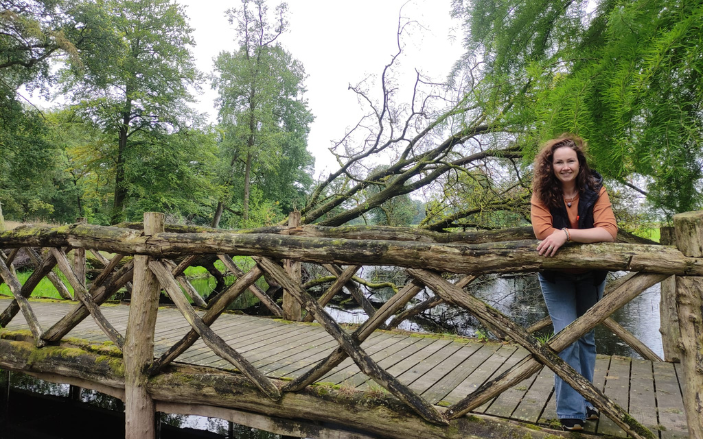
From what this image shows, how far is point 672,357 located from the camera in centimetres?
396

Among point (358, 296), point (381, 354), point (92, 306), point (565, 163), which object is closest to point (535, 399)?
point (381, 354)

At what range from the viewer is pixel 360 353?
2732 mm

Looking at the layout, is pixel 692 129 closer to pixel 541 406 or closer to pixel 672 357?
pixel 541 406

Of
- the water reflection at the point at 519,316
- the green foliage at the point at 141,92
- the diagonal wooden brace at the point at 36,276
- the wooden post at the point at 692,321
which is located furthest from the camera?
the green foliage at the point at 141,92

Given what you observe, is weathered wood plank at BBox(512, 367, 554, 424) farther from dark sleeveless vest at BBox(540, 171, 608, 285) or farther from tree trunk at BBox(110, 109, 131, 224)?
tree trunk at BBox(110, 109, 131, 224)

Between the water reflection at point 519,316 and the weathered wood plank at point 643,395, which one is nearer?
the weathered wood plank at point 643,395

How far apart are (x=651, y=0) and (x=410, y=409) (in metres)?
2.49

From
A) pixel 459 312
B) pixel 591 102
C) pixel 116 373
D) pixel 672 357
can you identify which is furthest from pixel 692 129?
pixel 459 312

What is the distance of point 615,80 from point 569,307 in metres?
1.26

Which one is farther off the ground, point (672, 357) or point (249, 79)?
point (249, 79)

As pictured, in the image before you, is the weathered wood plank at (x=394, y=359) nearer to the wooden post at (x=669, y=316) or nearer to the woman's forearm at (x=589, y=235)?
the woman's forearm at (x=589, y=235)

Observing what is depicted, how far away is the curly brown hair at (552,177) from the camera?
7.77 feet

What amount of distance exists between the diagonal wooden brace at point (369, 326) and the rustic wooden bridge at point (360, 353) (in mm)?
11

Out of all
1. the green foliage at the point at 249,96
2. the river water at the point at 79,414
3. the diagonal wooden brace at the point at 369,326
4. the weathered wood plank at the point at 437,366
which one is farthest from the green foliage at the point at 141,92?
the diagonal wooden brace at the point at 369,326
